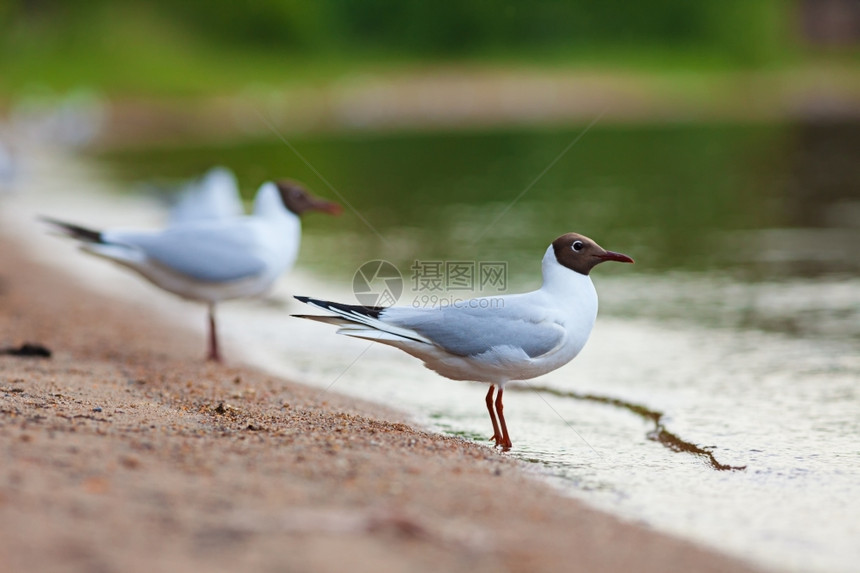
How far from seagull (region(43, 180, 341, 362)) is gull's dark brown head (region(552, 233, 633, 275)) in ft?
8.61

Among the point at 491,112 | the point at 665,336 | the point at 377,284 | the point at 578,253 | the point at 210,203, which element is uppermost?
the point at 491,112

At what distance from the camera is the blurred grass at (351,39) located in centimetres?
4622

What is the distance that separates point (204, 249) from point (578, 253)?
296 centimetres

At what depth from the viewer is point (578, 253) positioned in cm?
604

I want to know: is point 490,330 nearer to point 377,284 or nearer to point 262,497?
point 262,497

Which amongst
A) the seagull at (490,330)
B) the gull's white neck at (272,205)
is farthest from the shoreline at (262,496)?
the gull's white neck at (272,205)

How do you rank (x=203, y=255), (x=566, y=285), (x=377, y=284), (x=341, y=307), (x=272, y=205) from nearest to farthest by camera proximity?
(x=341, y=307), (x=566, y=285), (x=203, y=255), (x=272, y=205), (x=377, y=284)

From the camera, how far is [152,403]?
576 centimetres

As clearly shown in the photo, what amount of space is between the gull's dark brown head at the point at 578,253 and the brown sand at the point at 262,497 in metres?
1.10

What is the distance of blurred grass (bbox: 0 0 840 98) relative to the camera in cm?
4622

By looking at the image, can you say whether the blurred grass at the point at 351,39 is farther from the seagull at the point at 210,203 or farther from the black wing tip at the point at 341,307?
the black wing tip at the point at 341,307

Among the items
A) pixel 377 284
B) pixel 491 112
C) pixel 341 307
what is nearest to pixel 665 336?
pixel 377 284

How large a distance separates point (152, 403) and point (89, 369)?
1.14m

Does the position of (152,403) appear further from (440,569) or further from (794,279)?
(794,279)
